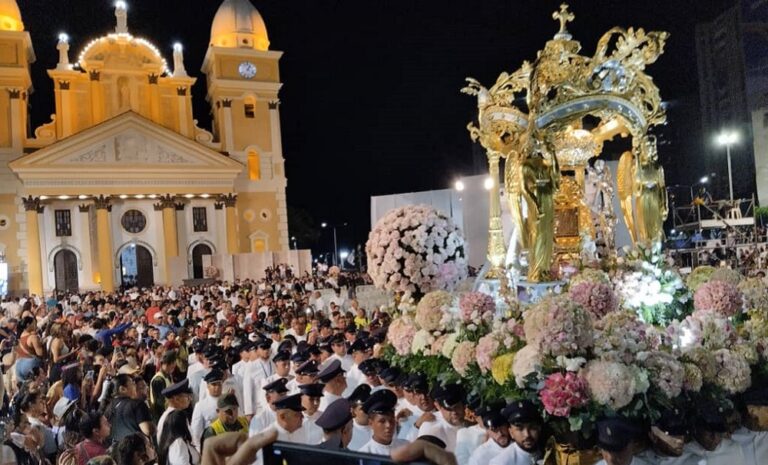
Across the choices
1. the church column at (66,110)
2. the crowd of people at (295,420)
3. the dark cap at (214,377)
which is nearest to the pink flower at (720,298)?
the crowd of people at (295,420)

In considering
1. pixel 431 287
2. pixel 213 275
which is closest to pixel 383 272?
pixel 431 287

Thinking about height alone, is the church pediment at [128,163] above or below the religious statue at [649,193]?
above

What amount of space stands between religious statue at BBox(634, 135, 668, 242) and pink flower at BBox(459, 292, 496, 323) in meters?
5.56

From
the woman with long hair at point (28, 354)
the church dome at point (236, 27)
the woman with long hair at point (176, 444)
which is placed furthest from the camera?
the church dome at point (236, 27)

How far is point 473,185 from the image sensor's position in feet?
72.5

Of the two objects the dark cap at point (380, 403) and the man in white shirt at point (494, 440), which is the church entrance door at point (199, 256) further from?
the man in white shirt at point (494, 440)

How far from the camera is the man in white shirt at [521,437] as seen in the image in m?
4.02

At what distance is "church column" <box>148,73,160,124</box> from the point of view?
38125 mm

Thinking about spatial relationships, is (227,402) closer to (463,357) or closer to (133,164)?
(463,357)

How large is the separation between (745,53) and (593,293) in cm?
3388

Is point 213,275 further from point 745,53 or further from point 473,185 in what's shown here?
point 745,53

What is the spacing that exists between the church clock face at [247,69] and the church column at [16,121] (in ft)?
Answer: 41.2

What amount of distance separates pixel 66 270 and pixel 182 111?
11.7m

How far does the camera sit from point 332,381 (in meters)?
5.84
